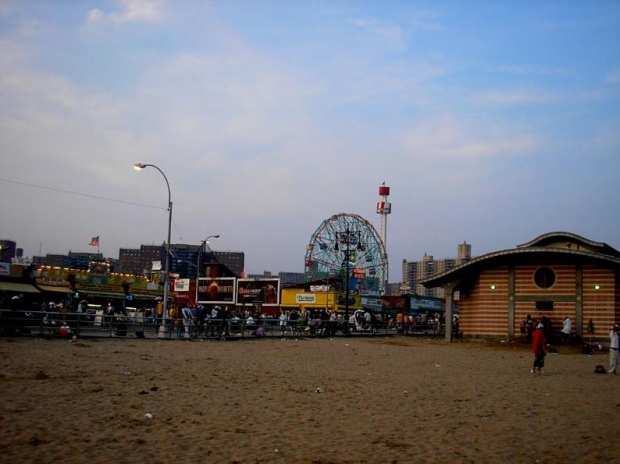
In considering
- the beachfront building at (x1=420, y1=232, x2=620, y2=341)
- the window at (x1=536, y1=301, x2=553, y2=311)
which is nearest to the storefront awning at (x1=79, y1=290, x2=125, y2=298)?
the beachfront building at (x1=420, y1=232, x2=620, y2=341)

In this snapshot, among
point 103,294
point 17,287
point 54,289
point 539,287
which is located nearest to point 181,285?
point 103,294

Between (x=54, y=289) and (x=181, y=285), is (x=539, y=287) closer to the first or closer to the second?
(x=54, y=289)

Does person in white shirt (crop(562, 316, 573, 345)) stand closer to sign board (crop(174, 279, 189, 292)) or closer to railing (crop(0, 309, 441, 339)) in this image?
railing (crop(0, 309, 441, 339))

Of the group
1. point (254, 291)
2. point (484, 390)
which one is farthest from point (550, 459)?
point (254, 291)

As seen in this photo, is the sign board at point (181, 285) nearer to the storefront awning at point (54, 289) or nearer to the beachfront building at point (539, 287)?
the storefront awning at point (54, 289)

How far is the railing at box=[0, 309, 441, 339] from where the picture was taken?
87.2 feet

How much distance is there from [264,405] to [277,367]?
7.20m

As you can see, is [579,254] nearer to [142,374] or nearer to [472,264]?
[472,264]

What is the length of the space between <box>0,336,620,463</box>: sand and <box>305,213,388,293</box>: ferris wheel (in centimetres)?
5718

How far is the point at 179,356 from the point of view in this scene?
845 inches

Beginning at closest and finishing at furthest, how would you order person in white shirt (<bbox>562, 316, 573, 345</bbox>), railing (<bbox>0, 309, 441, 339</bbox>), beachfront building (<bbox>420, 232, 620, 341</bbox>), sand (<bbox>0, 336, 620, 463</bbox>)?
sand (<bbox>0, 336, 620, 463</bbox>)
railing (<bbox>0, 309, 441, 339</bbox>)
person in white shirt (<bbox>562, 316, 573, 345</bbox>)
beachfront building (<bbox>420, 232, 620, 341</bbox>)

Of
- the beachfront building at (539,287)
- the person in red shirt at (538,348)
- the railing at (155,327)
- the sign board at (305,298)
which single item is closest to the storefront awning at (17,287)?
the railing at (155,327)

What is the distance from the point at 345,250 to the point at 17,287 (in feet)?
134

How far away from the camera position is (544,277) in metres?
33.5
